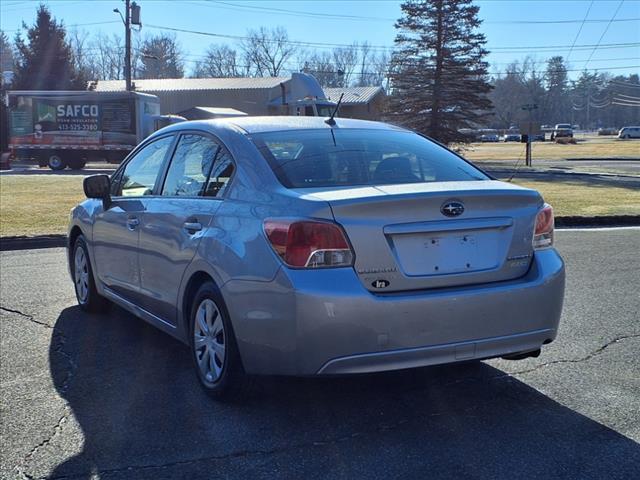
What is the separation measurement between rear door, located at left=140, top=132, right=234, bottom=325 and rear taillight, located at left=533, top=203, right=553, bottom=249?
184 cm

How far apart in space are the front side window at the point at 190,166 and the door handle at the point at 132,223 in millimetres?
332

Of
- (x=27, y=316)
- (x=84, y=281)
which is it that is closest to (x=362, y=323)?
(x=84, y=281)

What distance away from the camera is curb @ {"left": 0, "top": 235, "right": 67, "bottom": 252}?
10438 millimetres

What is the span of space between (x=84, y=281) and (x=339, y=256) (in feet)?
11.8

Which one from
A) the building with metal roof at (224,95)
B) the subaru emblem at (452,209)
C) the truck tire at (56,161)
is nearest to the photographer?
the subaru emblem at (452,209)

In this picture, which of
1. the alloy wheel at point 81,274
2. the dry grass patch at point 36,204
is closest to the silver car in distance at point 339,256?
the alloy wheel at point 81,274

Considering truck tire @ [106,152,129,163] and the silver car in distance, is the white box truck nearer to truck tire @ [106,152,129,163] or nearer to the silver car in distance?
truck tire @ [106,152,129,163]

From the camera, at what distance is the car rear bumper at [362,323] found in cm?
356

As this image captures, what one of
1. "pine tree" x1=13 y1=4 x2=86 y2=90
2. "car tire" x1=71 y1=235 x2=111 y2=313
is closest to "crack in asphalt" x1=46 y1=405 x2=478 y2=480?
"car tire" x1=71 y1=235 x2=111 y2=313

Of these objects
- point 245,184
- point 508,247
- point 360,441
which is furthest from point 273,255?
point 508,247

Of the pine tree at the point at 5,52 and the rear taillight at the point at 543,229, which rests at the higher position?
the pine tree at the point at 5,52

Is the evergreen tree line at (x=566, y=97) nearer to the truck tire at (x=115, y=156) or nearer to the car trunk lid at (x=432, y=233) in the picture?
the truck tire at (x=115, y=156)

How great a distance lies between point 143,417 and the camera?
4039 millimetres

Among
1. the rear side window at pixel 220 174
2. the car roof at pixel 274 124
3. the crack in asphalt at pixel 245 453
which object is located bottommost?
the crack in asphalt at pixel 245 453
